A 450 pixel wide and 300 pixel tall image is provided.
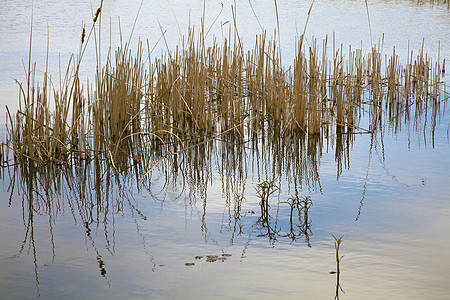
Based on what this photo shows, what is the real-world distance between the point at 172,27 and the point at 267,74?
7290 millimetres

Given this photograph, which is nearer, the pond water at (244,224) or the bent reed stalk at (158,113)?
the pond water at (244,224)

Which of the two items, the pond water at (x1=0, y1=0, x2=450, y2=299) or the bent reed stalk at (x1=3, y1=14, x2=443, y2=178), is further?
the bent reed stalk at (x1=3, y1=14, x2=443, y2=178)

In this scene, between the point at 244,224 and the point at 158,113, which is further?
the point at 158,113

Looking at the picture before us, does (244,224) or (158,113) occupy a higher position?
(158,113)

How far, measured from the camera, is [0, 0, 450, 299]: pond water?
2.19 m

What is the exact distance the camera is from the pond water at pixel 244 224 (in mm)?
2189

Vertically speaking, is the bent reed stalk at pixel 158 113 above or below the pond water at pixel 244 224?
above

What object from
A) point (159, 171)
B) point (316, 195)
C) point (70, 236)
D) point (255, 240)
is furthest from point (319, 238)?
point (159, 171)

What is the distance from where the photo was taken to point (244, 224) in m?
2.82

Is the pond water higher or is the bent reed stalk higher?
the bent reed stalk

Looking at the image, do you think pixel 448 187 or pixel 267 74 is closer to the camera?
pixel 448 187

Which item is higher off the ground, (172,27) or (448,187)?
(172,27)

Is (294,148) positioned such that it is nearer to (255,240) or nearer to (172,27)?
(255,240)

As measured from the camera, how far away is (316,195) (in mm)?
3279
